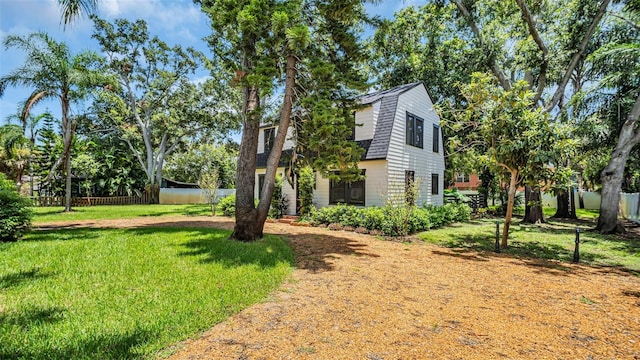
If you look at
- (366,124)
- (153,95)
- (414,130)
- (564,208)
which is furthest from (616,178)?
(153,95)

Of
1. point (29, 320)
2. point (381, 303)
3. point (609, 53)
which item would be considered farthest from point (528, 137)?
point (29, 320)

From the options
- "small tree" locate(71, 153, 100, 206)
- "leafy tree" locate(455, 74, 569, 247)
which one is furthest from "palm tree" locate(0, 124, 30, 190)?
"leafy tree" locate(455, 74, 569, 247)

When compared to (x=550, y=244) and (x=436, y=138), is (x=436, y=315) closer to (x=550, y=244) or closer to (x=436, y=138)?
(x=550, y=244)

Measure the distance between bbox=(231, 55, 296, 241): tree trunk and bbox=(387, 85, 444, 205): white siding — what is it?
5.00 metres

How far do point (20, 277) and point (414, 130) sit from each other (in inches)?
569

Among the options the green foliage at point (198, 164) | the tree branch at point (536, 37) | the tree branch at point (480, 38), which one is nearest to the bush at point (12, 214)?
the tree branch at point (536, 37)

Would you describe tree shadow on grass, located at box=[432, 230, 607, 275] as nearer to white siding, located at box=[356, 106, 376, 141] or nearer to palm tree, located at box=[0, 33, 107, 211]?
white siding, located at box=[356, 106, 376, 141]

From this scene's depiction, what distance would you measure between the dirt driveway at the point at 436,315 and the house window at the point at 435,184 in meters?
9.31

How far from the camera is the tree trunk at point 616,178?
1193 cm

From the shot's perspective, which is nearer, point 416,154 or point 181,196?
point 416,154

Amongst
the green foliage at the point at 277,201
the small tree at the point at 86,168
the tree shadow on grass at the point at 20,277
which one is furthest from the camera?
the small tree at the point at 86,168

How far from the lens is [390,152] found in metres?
12.5

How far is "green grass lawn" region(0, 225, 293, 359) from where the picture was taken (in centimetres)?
313

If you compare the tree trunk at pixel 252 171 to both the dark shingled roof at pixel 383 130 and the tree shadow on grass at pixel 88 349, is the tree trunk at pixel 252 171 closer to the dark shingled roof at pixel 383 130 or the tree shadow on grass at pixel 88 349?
the dark shingled roof at pixel 383 130
